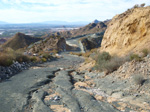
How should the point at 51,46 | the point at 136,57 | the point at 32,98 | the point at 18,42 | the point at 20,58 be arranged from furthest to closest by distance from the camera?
the point at 18,42, the point at 51,46, the point at 20,58, the point at 136,57, the point at 32,98

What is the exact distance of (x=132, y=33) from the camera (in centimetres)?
1170

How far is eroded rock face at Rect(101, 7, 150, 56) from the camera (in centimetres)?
1066

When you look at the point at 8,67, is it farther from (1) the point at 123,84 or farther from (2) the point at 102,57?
(1) the point at 123,84

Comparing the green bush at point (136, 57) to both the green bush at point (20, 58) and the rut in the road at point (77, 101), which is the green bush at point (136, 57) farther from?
the green bush at point (20, 58)

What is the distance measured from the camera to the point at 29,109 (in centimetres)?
581

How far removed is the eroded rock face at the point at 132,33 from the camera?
35.0ft

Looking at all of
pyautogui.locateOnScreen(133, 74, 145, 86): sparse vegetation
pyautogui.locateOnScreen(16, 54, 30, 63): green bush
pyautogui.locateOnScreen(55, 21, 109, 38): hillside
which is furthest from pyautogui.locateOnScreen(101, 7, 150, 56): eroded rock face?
pyautogui.locateOnScreen(55, 21, 109, 38): hillside

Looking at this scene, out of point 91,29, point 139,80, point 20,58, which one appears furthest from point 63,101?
point 91,29

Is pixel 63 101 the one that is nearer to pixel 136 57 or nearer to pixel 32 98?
pixel 32 98

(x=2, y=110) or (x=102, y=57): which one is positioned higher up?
(x=102, y=57)

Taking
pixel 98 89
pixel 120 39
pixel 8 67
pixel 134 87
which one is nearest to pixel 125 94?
pixel 134 87

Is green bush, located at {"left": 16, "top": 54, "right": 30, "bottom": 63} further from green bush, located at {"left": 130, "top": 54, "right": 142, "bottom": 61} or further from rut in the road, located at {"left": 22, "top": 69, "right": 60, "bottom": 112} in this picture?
green bush, located at {"left": 130, "top": 54, "right": 142, "bottom": 61}

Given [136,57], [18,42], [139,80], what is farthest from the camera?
[18,42]

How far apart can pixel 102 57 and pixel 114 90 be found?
4.59 meters
